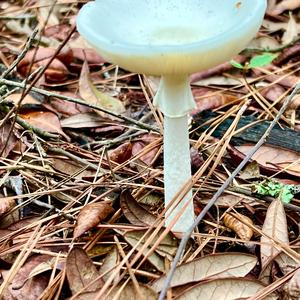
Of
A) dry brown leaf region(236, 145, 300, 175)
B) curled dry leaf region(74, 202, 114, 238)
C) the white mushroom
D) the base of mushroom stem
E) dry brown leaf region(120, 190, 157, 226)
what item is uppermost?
the white mushroom

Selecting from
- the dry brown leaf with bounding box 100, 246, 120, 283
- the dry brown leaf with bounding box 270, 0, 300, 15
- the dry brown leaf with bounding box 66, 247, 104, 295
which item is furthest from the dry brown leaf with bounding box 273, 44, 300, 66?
the dry brown leaf with bounding box 66, 247, 104, 295

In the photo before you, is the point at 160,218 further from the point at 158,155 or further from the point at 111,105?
the point at 111,105

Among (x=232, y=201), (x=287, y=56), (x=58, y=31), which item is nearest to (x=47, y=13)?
(x=58, y=31)

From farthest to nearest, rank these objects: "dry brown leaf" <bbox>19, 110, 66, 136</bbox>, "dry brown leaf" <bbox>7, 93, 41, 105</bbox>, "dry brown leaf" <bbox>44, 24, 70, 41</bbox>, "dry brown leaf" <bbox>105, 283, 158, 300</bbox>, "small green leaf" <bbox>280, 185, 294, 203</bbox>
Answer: "dry brown leaf" <bbox>44, 24, 70, 41</bbox> < "dry brown leaf" <bbox>7, 93, 41, 105</bbox> < "dry brown leaf" <bbox>19, 110, 66, 136</bbox> < "small green leaf" <bbox>280, 185, 294, 203</bbox> < "dry brown leaf" <bbox>105, 283, 158, 300</bbox>

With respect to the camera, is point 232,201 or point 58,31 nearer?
point 232,201

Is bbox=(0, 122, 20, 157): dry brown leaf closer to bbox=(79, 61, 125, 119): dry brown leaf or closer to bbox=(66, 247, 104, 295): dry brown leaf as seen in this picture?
bbox=(79, 61, 125, 119): dry brown leaf

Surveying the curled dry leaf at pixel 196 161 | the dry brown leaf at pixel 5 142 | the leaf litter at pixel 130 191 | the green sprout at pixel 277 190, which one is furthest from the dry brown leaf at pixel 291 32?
the dry brown leaf at pixel 5 142

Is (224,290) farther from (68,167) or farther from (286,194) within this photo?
(68,167)
